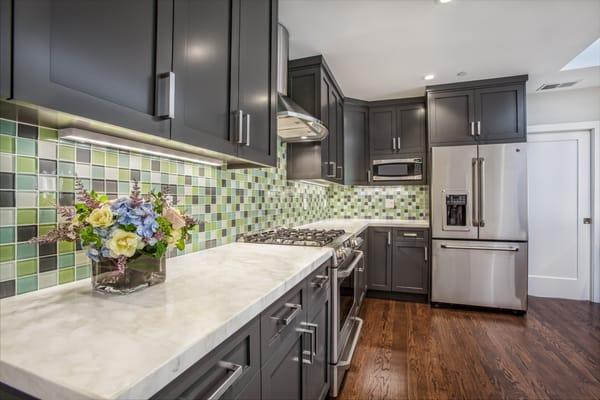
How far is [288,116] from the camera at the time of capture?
187 cm

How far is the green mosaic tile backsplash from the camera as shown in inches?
32.2

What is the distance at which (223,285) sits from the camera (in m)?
0.95

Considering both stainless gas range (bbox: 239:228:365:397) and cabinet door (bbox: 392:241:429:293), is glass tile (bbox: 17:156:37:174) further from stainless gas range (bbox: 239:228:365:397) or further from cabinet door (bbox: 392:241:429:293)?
cabinet door (bbox: 392:241:429:293)

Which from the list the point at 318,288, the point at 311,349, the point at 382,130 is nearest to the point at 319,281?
the point at 318,288

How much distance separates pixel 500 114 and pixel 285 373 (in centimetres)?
338

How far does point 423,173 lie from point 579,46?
1.73m

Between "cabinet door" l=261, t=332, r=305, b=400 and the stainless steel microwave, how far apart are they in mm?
2944

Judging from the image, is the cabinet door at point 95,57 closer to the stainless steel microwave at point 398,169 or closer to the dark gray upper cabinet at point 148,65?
the dark gray upper cabinet at point 148,65

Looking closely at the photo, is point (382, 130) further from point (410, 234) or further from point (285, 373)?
point (285, 373)

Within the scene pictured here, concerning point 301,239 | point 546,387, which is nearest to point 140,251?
point 301,239

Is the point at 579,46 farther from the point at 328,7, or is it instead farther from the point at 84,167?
the point at 84,167

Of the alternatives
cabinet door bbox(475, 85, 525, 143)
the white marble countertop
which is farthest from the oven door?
cabinet door bbox(475, 85, 525, 143)

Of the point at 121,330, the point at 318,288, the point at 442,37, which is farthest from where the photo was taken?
the point at 442,37

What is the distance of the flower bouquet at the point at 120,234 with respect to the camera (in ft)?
2.58
